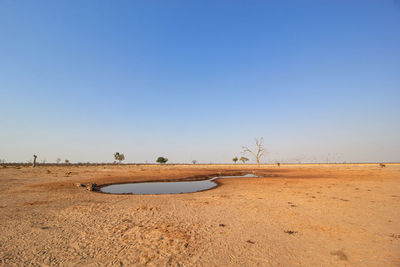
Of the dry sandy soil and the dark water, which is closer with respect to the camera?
the dry sandy soil

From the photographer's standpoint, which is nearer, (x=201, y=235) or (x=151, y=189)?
(x=201, y=235)

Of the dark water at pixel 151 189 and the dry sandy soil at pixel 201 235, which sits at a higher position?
the dry sandy soil at pixel 201 235

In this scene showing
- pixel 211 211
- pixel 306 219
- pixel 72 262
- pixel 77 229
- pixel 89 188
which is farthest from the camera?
pixel 89 188

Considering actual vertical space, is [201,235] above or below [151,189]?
above

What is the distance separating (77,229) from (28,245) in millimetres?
1837

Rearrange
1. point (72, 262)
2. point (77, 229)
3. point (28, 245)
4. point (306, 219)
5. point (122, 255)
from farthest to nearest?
point (306, 219)
point (77, 229)
point (28, 245)
point (122, 255)
point (72, 262)

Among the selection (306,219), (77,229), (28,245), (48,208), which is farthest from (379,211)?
(48,208)

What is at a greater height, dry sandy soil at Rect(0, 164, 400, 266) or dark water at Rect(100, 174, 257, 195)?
dry sandy soil at Rect(0, 164, 400, 266)

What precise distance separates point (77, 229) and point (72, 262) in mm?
3247

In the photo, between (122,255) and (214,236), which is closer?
(122,255)

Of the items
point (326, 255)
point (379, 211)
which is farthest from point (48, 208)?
point (379, 211)

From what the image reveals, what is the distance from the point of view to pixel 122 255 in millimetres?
6254

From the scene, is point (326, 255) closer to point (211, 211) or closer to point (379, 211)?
point (211, 211)

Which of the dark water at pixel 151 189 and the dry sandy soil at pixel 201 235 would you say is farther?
the dark water at pixel 151 189
